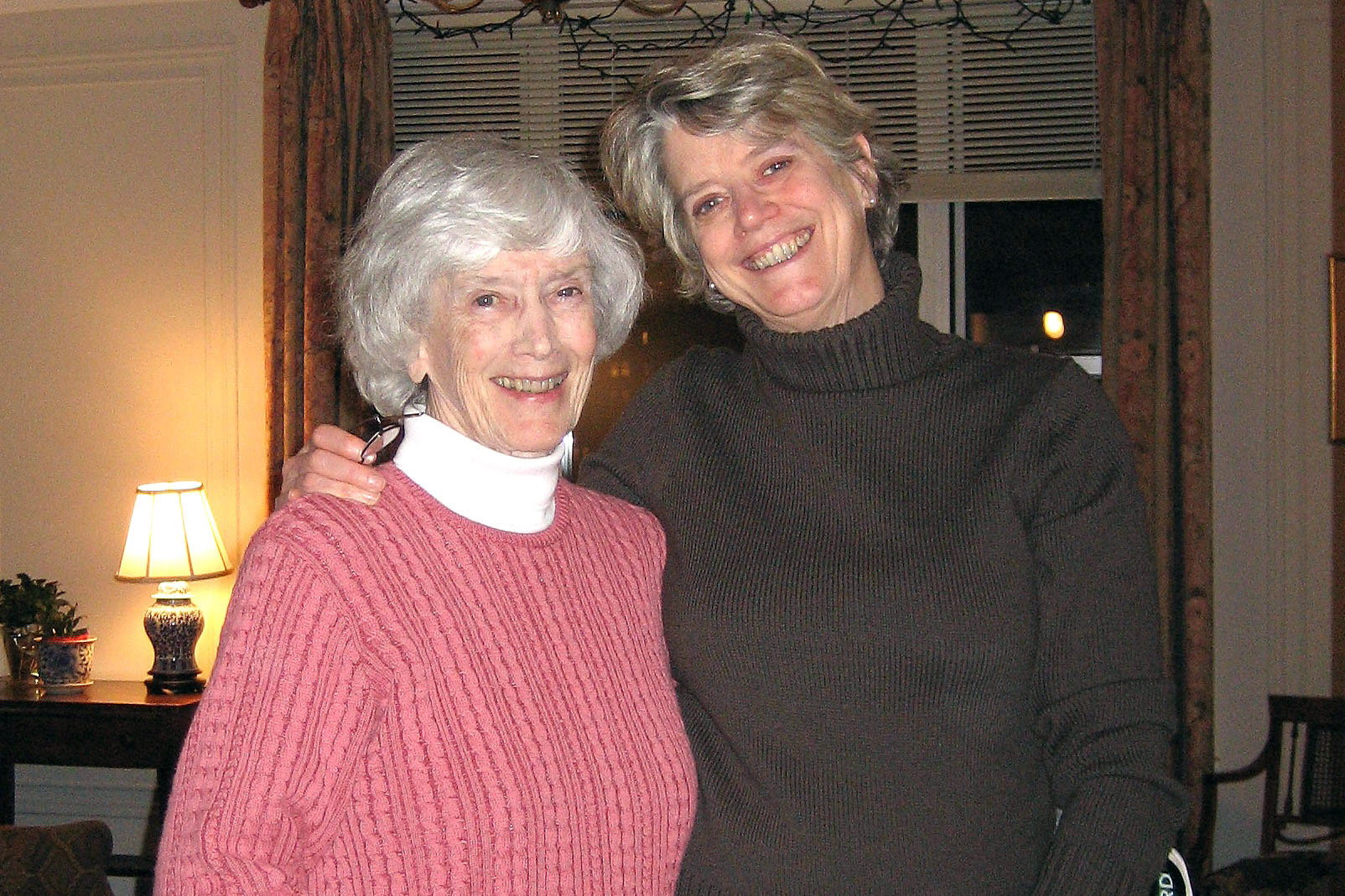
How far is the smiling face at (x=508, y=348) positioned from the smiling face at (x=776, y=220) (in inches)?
9.8

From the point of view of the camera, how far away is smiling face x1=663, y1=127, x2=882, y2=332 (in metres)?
1.45

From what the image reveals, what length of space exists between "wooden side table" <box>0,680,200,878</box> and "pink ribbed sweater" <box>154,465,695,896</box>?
2668 millimetres

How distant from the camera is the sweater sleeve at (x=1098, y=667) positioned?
1222 mm

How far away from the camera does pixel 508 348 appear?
1.25m

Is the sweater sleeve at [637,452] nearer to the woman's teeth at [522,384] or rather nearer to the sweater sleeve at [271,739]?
the woman's teeth at [522,384]

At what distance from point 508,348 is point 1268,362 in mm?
3143

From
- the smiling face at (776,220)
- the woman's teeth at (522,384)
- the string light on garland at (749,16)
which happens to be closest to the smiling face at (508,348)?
the woman's teeth at (522,384)

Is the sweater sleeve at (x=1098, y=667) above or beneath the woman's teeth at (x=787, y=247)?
beneath

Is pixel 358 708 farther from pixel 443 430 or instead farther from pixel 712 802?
pixel 712 802

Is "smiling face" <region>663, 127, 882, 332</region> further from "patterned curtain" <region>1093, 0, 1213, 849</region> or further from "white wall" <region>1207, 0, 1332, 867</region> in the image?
"white wall" <region>1207, 0, 1332, 867</region>

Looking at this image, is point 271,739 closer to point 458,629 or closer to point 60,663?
point 458,629

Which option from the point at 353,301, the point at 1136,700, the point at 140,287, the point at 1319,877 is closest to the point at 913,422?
the point at 1136,700

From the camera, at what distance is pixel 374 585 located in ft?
3.66

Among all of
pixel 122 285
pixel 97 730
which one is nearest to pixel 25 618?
pixel 97 730
